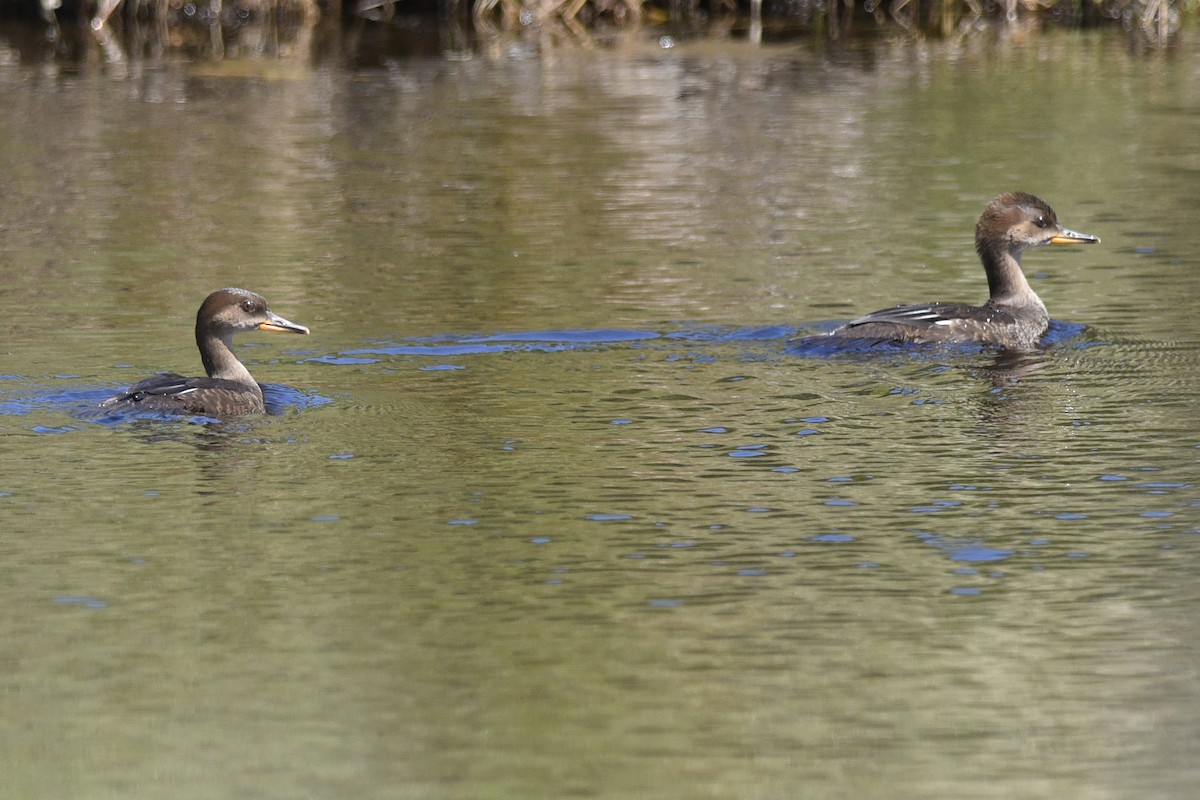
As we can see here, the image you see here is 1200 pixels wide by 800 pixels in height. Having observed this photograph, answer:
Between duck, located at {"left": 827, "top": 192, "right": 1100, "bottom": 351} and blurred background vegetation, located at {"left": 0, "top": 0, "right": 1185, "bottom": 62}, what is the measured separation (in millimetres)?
15174

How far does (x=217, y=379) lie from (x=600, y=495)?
114 inches

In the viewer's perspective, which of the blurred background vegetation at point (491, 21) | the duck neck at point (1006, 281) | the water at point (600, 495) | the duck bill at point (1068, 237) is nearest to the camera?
the water at point (600, 495)

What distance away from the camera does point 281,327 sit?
1184 centimetres

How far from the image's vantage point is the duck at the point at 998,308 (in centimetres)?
1220

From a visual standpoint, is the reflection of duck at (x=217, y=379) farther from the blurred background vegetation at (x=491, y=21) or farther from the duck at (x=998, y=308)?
the blurred background vegetation at (x=491, y=21)

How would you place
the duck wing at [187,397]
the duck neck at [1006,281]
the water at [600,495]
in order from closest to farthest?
the water at [600,495]
the duck wing at [187,397]
the duck neck at [1006,281]

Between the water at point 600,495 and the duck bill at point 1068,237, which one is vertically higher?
the duck bill at point 1068,237

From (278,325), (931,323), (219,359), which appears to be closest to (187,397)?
(219,359)

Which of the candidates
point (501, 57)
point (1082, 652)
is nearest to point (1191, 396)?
point (1082, 652)

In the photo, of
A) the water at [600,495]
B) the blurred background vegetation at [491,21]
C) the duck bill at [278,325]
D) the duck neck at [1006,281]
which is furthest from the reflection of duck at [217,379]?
the blurred background vegetation at [491,21]

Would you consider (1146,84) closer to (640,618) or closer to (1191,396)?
(1191,396)

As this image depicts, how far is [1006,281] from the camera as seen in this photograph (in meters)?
13.4

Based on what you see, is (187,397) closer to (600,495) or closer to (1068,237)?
(600,495)

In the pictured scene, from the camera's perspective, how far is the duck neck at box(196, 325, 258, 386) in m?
11.4
